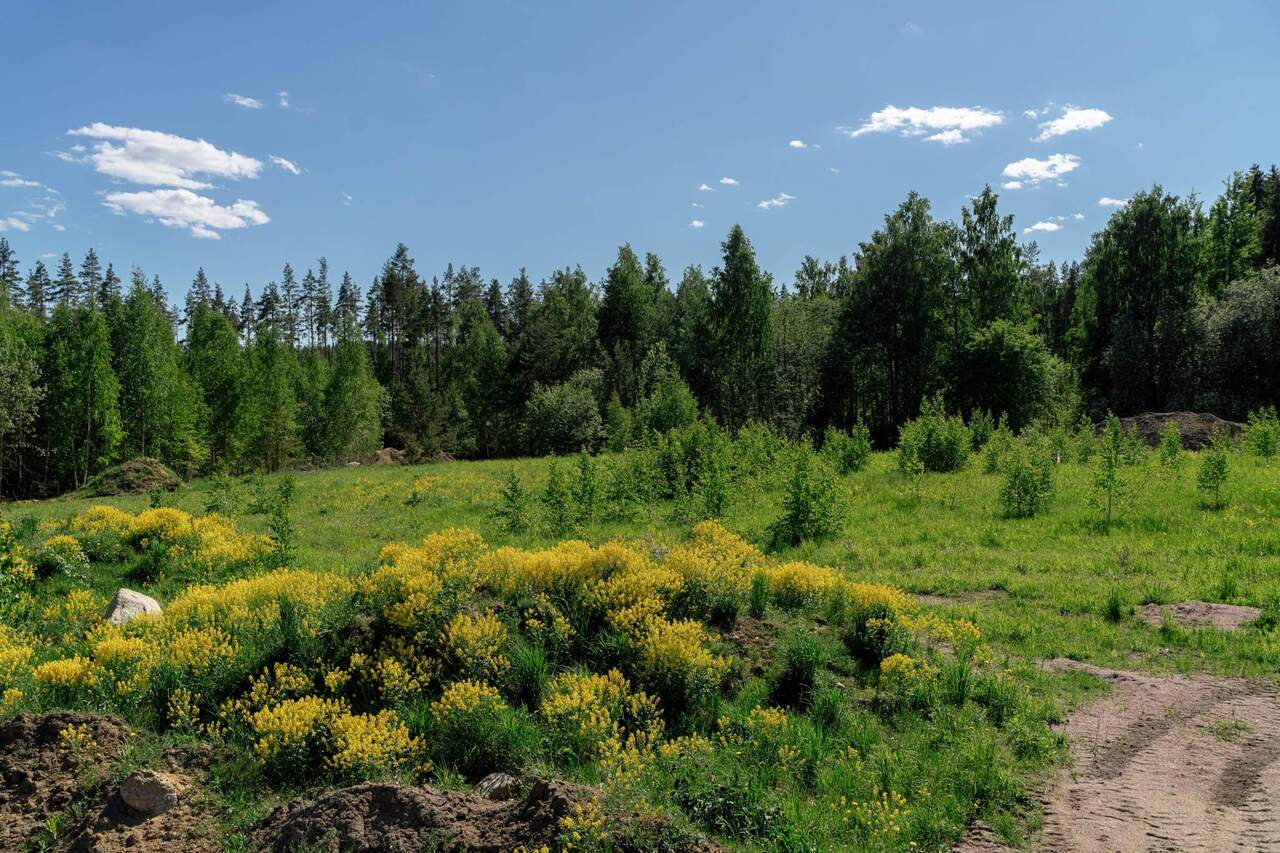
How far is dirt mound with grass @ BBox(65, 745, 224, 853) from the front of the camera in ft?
16.5

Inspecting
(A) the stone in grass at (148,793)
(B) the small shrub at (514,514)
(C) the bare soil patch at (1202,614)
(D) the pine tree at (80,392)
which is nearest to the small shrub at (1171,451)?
(C) the bare soil patch at (1202,614)

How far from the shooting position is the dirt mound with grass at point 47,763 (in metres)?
5.43

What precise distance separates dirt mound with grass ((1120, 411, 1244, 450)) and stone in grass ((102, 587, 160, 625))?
28275 mm

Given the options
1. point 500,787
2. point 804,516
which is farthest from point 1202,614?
point 500,787

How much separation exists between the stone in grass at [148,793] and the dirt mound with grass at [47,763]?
63cm

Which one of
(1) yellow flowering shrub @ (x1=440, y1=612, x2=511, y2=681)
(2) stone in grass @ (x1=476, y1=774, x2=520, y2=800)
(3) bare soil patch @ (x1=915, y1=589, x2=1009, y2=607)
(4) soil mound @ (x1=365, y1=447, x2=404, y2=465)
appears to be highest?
(4) soil mound @ (x1=365, y1=447, x2=404, y2=465)

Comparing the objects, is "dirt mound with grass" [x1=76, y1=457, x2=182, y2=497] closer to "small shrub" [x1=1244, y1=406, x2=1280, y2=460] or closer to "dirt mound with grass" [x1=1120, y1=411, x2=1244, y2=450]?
"small shrub" [x1=1244, y1=406, x2=1280, y2=460]

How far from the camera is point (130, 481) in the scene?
2925 cm

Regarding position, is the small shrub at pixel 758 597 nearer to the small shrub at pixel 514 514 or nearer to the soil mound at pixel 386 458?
the small shrub at pixel 514 514

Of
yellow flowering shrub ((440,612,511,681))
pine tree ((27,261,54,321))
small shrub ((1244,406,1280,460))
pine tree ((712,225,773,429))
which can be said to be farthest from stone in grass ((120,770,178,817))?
pine tree ((27,261,54,321))

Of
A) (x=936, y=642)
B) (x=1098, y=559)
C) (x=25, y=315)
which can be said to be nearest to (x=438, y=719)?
(x=936, y=642)

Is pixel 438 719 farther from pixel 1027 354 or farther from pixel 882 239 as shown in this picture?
pixel 882 239

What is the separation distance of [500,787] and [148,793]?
8.64ft

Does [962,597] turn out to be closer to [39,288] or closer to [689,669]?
A: [689,669]
